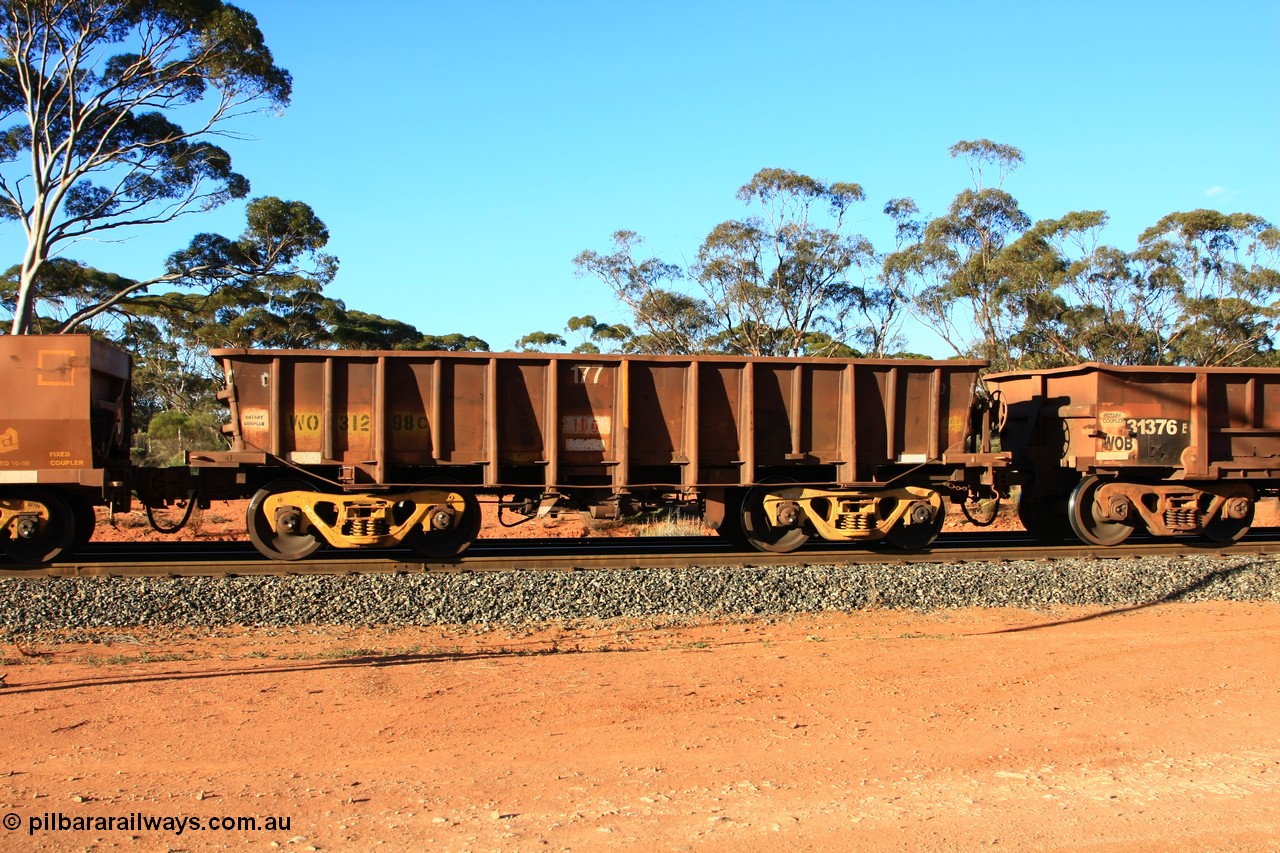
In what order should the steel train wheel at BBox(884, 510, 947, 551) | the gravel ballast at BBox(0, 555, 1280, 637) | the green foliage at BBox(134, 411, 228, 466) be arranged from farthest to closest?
1. the green foliage at BBox(134, 411, 228, 466)
2. the steel train wheel at BBox(884, 510, 947, 551)
3. the gravel ballast at BBox(0, 555, 1280, 637)

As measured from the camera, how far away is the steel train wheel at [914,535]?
40.1 feet

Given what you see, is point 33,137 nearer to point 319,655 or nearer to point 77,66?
point 77,66

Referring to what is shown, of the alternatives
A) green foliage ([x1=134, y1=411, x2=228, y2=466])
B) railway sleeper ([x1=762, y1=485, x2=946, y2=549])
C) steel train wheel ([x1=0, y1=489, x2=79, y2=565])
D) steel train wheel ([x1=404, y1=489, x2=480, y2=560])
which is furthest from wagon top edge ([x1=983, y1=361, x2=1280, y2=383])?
green foliage ([x1=134, y1=411, x2=228, y2=466])

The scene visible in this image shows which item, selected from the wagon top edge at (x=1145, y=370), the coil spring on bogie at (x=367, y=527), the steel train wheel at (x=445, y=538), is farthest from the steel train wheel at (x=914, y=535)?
the coil spring on bogie at (x=367, y=527)

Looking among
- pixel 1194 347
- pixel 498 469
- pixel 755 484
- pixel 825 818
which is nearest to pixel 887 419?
pixel 755 484

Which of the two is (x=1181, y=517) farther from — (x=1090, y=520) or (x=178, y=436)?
(x=178, y=436)

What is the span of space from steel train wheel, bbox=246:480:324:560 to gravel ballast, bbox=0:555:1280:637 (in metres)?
1.13

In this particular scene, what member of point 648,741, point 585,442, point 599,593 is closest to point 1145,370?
point 585,442

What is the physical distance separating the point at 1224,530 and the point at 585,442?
9.24 metres

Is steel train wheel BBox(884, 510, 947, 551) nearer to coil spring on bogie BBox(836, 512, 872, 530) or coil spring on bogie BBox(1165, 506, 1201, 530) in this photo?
coil spring on bogie BBox(836, 512, 872, 530)

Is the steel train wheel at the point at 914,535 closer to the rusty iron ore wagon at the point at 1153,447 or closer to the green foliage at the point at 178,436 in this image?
the rusty iron ore wagon at the point at 1153,447

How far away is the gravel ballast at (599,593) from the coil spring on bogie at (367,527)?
0.97 meters

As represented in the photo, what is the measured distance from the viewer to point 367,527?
1095cm

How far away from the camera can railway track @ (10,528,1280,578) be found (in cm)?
1019
